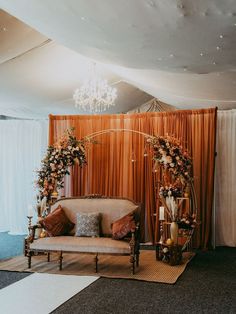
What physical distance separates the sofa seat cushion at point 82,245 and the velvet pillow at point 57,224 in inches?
7.1

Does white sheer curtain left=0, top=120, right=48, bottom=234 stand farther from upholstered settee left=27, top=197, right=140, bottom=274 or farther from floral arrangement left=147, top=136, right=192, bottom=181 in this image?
floral arrangement left=147, top=136, right=192, bottom=181

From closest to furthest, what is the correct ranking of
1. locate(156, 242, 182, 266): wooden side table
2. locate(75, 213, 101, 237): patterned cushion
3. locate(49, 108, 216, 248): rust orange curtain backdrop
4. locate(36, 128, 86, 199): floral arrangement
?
locate(75, 213, 101, 237): patterned cushion
locate(156, 242, 182, 266): wooden side table
locate(36, 128, 86, 199): floral arrangement
locate(49, 108, 216, 248): rust orange curtain backdrop

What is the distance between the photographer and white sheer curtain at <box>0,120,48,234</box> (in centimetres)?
916

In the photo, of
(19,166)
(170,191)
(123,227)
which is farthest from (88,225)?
(19,166)

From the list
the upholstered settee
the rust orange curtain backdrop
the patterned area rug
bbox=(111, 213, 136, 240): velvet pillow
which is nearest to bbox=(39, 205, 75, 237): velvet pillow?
the upholstered settee

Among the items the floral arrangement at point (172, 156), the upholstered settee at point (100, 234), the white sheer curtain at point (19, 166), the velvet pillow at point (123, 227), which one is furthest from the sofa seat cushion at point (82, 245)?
the white sheer curtain at point (19, 166)

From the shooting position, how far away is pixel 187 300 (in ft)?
13.8

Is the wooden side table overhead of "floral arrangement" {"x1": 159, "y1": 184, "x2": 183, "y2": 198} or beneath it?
beneath

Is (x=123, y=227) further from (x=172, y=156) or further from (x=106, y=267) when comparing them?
(x=172, y=156)

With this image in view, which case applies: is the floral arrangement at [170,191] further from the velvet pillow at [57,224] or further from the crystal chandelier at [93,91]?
the crystal chandelier at [93,91]

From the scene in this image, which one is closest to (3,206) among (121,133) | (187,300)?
(121,133)

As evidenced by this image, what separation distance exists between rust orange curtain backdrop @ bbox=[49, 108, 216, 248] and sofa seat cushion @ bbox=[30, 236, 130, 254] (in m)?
1.93

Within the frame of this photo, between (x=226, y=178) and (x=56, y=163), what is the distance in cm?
336

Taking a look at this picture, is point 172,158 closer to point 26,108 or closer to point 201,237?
point 201,237
